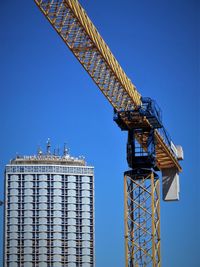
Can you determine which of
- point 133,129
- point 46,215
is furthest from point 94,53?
point 46,215

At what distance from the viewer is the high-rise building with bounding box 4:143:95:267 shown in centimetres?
13762

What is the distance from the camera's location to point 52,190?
140 metres

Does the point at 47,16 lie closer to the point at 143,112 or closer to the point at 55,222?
the point at 143,112

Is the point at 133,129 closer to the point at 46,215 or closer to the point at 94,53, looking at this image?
the point at 94,53


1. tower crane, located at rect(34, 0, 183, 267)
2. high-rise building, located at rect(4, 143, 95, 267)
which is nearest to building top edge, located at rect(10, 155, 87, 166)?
high-rise building, located at rect(4, 143, 95, 267)

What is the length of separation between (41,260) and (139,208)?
7749cm

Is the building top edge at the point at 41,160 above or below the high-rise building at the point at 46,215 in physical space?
above

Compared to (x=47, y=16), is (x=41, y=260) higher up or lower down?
lower down

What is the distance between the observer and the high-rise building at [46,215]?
137625 millimetres

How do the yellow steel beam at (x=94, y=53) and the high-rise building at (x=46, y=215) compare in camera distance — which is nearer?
the yellow steel beam at (x=94, y=53)

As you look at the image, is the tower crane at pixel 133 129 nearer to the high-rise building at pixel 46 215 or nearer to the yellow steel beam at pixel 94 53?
the yellow steel beam at pixel 94 53

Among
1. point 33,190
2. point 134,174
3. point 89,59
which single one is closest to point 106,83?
point 89,59

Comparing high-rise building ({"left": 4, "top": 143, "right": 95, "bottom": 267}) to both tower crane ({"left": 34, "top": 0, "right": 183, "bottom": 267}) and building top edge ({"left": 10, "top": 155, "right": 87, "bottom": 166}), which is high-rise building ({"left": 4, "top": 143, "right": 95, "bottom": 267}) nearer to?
building top edge ({"left": 10, "top": 155, "right": 87, "bottom": 166})

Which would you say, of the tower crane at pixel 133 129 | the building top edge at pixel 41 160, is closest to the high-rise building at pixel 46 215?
the building top edge at pixel 41 160
